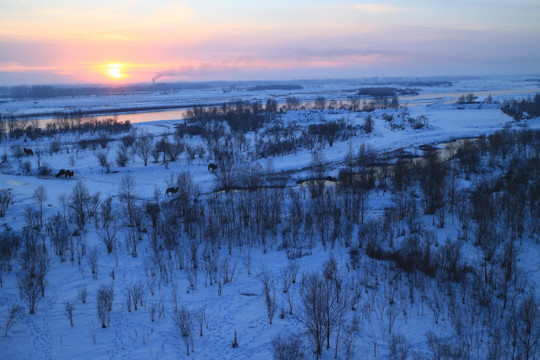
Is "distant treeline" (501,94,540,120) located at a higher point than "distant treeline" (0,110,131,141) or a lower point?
higher

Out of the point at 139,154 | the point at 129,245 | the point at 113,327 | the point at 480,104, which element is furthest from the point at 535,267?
the point at 480,104

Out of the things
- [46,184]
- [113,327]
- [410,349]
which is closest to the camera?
[410,349]

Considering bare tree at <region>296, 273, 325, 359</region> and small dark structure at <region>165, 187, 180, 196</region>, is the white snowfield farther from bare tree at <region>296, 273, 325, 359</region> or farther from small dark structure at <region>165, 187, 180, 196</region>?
small dark structure at <region>165, 187, 180, 196</region>

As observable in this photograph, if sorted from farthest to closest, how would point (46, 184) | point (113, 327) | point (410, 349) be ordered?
point (46, 184) → point (113, 327) → point (410, 349)

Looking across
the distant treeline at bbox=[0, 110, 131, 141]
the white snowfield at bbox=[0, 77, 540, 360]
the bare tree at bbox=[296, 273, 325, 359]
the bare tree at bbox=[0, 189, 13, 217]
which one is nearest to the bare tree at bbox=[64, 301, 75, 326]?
the white snowfield at bbox=[0, 77, 540, 360]

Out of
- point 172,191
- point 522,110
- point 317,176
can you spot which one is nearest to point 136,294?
point 172,191

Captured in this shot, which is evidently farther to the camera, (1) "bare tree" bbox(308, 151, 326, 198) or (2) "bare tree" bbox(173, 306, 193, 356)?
(1) "bare tree" bbox(308, 151, 326, 198)

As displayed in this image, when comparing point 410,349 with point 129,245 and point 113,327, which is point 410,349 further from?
point 129,245
